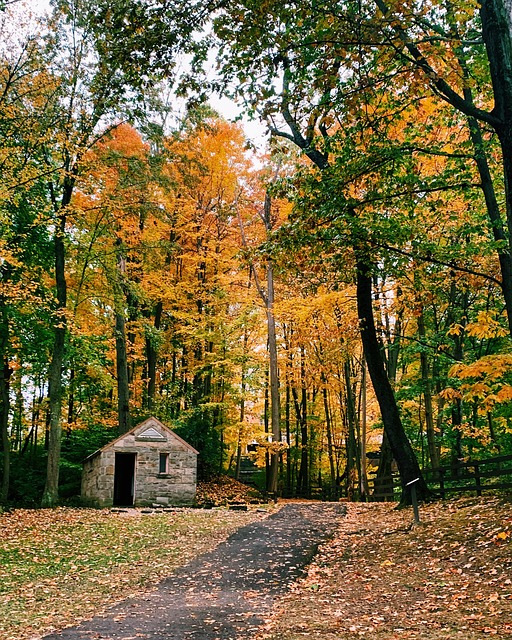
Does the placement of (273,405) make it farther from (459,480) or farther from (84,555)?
(84,555)

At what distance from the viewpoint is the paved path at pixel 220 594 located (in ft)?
18.0

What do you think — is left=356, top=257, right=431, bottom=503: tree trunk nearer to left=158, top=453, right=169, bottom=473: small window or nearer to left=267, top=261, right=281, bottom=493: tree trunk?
left=267, top=261, right=281, bottom=493: tree trunk

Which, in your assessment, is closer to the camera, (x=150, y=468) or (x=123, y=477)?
(x=150, y=468)

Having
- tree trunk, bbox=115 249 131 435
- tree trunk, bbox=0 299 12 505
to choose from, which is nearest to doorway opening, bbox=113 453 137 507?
tree trunk, bbox=115 249 131 435

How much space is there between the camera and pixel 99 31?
5434mm

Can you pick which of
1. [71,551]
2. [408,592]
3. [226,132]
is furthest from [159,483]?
[226,132]

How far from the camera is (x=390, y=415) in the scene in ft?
39.1

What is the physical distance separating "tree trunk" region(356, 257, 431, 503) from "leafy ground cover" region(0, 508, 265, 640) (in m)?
4.17

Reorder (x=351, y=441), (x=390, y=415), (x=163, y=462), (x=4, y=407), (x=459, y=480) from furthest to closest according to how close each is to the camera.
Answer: (x=351, y=441) → (x=163, y=462) → (x=4, y=407) → (x=459, y=480) → (x=390, y=415)

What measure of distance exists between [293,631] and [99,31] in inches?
250

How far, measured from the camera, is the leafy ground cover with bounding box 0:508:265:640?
6684mm

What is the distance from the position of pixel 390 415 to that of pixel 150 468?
29.3 feet

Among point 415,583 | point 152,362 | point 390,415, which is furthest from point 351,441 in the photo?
point 415,583

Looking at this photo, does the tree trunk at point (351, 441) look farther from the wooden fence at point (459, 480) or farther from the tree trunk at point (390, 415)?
the tree trunk at point (390, 415)
